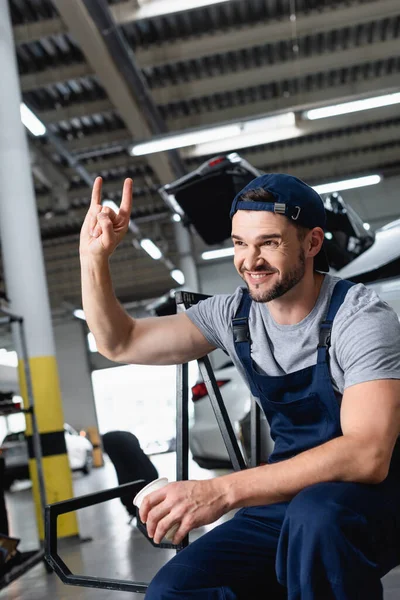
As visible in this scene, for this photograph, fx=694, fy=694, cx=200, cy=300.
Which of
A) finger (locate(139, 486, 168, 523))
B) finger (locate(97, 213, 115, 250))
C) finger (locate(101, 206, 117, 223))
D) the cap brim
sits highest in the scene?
finger (locate(101, 206, 117, 223))

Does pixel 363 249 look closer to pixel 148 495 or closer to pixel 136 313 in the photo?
pixel 148 495

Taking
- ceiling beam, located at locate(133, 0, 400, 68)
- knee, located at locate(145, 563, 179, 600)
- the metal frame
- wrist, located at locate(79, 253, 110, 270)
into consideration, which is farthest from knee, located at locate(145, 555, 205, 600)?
ceiling beam, located at locate(133, 0, 400, 68)

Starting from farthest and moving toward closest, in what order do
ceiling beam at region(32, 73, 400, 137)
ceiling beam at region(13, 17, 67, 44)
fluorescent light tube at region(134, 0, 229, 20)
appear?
ceiling beam at region(32, 73, 400, 137)
ceiling beam at region(13, 17, 67, 44)
fluorescent light tube at region(134, 0, 229, 20)

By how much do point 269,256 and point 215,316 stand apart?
11.3 inches

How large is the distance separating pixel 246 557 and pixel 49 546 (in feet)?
1.52

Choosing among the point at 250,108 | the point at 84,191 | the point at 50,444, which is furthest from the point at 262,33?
the point at 84,191

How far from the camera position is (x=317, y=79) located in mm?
9492

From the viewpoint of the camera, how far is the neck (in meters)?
1.61

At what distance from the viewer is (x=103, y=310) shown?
175 cm

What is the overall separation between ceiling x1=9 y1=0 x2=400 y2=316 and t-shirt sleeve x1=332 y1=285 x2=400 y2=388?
5472mm

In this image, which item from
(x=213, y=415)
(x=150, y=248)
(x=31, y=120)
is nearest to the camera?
(x=213, y=415)

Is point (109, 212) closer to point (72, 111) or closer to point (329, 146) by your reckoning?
point (72, 111)

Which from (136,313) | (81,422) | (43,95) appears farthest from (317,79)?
(81,422)

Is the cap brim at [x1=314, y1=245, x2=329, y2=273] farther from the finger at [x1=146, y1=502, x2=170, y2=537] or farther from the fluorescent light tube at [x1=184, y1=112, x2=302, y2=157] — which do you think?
the fluorescent light tube at [x1=184, y1=112, x2=302, y2=157]
